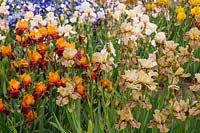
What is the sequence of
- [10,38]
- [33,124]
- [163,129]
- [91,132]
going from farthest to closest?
[10,38] → [33,124] → [91,132] → [163,129]

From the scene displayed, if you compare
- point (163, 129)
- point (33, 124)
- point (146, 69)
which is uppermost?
point (146, 69)

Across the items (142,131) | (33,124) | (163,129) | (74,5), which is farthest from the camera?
(74,5)

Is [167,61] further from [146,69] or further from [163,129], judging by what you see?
[163,129]

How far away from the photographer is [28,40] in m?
3.14

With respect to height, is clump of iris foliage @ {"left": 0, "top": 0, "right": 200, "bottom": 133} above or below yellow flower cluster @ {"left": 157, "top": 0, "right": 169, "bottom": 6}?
below

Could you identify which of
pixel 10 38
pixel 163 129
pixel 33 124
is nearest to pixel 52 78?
pixel 33 124

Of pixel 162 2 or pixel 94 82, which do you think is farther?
pixel 162 2

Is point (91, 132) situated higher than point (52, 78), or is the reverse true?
point (52, 78)

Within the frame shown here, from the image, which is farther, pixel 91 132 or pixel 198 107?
pixel 91 132

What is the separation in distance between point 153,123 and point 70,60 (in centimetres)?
64

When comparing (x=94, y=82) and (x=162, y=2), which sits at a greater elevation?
(x=162, y=2)

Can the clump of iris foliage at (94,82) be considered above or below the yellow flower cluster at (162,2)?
below

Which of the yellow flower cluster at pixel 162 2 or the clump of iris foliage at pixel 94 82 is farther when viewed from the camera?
the yellow flower cluster at pixel 162 2

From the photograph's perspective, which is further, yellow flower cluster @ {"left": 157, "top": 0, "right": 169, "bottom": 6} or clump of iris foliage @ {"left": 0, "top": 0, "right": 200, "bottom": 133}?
yellow flower cluster @ {"left": 157, "top": 0, "right": 169, "bottom": 6}
